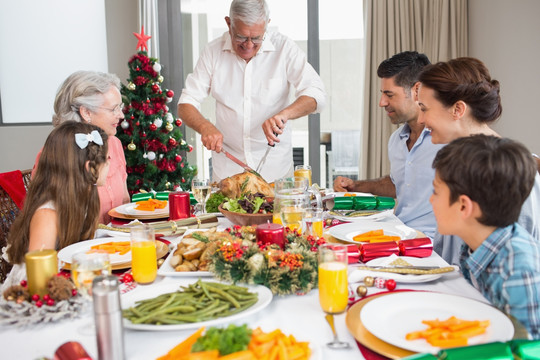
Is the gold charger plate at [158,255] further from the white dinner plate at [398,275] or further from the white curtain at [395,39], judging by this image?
the white curtain at [395,39]

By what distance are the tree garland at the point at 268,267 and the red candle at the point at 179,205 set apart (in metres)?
0.82

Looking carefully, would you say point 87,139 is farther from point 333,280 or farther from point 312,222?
point 333,280

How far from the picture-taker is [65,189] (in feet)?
6.10

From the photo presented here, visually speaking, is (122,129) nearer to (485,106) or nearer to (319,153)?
(319,153)

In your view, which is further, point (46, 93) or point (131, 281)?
point (46, 93)

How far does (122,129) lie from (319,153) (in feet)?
6.44

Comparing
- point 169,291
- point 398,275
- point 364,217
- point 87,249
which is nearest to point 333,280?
point 398,275

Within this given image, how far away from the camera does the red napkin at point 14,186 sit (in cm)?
238

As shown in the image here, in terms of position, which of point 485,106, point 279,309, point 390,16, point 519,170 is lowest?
point 279,309

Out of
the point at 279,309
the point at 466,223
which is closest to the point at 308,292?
the point at 279,309

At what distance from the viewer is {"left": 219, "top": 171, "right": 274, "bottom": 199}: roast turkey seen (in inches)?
86.5

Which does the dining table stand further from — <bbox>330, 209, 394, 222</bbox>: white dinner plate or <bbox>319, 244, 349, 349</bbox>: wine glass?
<bbox>330, 209, 394, 222</bbox>: white dinner plate

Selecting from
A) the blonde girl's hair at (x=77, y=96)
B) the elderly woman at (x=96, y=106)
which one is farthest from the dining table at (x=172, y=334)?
the blonde girl's hair at (x=77, y=96)

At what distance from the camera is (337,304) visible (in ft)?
3.73
